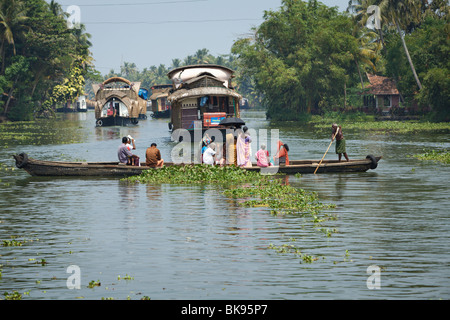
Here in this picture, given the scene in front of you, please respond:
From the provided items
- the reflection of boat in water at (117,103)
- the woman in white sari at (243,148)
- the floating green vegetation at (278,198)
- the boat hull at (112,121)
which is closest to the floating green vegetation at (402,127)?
the reflection of boat in water at (117,103)

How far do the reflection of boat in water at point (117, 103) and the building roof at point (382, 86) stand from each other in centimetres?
2558

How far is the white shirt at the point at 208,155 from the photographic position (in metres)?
23.8

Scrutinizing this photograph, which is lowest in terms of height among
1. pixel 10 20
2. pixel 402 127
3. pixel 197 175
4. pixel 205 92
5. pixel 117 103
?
pixel 197 175

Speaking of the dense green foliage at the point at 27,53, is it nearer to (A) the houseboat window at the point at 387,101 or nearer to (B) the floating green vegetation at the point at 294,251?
(A) the houseboat window at the point at 387,101

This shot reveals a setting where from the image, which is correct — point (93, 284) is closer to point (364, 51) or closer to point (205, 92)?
point (205, 92)

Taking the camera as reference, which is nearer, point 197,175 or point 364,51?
point 197,175

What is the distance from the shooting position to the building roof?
2842 inches

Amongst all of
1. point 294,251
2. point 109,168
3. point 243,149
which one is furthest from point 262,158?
point 294,251

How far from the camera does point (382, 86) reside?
Result: 73562 millimetres

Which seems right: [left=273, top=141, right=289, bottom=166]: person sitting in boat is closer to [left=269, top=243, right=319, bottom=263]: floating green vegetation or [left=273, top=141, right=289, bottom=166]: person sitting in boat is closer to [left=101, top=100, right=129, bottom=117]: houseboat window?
[left=269, top=243, right=319, bottom=263]: floating green vegetation

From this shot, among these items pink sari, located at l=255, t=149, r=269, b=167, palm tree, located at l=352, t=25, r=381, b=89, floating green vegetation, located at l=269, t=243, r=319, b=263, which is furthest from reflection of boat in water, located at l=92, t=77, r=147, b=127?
floating green vegetation, located at l=269, t=243, r=319, b=263

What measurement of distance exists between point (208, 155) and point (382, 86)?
53.4 meters
